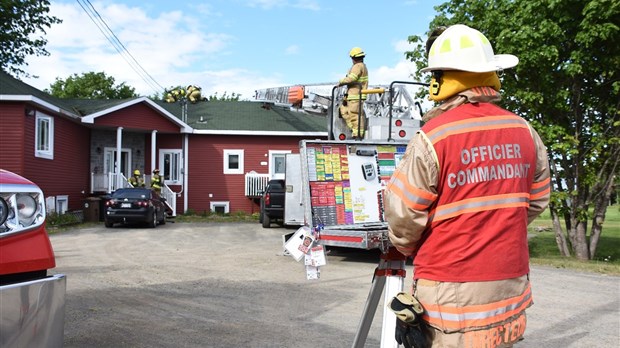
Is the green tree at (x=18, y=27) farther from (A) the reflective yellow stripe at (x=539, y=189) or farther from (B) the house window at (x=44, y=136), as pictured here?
(A) the reflective yellow stripe at (x=539, y=189)

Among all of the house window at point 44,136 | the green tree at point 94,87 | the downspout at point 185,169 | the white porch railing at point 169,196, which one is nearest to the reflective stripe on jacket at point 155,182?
the white porch railing at point 169,196

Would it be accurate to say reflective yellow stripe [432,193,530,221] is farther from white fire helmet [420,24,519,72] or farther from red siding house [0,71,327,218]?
red siding house [0,71,327,218]

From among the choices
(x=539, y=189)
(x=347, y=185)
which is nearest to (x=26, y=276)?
(x=539, y=189)

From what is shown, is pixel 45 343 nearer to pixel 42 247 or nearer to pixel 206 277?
pixel 42 247

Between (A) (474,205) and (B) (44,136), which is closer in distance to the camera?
(A) (474,205)

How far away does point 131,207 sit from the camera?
61.5 ft

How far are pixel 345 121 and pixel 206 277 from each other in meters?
3.74

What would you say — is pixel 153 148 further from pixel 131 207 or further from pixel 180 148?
pixel 131 207

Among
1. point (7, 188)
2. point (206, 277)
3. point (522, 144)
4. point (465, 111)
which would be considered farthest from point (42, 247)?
point (206, 277)

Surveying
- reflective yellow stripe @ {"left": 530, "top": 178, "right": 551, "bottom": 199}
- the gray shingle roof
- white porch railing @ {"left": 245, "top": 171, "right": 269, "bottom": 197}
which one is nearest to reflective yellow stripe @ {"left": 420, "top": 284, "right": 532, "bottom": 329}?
reflective yellow stripe @ {"left": 530, "top": 178, "right": 551, "bottom": 199}

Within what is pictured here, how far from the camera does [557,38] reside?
13000 millimetres

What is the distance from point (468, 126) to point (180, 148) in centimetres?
2661

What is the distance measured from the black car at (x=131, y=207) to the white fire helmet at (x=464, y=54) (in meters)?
17.4

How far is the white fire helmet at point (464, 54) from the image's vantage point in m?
2.49
